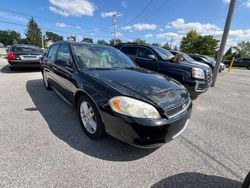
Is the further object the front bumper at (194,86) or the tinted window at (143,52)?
the tinted window at (143,52)

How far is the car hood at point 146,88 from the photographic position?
2092mm

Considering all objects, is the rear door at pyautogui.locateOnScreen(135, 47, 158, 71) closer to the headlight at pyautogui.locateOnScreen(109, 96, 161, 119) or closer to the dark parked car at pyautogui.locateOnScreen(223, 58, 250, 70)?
the headlight at pyautogui.locateOnScreen(109, 96, 161, 119)

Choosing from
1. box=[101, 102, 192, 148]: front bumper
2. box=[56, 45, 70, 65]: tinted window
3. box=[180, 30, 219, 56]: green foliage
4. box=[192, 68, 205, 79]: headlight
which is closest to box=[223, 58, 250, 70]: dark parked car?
box=[180, 30, 219, 56]: green foliage

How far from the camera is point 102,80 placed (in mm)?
2369

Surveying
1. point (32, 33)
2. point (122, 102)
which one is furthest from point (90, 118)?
point (32, 33)

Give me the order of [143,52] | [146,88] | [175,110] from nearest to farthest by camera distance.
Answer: [175,110] → [146,88] → [143,52]

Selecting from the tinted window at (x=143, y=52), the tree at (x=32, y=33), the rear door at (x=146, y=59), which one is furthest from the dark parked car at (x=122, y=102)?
the tree at (x=32, y=33)

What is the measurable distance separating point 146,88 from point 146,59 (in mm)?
3264

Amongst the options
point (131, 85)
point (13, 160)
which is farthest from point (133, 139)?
A: point (13, 160)

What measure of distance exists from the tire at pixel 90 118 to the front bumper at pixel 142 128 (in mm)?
215

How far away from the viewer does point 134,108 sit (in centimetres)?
195

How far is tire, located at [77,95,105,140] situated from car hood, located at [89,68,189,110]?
43cm

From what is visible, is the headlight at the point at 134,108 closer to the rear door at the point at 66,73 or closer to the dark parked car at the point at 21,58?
the rear door at the point at 66,73

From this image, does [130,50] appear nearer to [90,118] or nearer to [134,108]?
[90,118]
